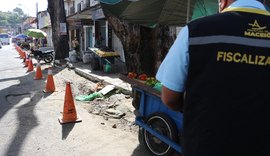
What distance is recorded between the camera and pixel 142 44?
742 cm

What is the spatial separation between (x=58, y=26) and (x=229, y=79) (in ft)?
59.2

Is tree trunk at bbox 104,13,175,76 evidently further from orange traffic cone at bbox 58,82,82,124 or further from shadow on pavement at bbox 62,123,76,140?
shadow on pavement at bbox 62,123,76,140

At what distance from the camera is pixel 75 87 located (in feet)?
36.2

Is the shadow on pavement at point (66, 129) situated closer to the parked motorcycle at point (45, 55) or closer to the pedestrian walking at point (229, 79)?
the pedestrian walking at point (229, 79)

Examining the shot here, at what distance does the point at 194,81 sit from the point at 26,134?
4.65 meters

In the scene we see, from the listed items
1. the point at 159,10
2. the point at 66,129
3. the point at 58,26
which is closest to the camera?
the point at 159,10

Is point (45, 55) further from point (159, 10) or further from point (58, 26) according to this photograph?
point (159, 10)

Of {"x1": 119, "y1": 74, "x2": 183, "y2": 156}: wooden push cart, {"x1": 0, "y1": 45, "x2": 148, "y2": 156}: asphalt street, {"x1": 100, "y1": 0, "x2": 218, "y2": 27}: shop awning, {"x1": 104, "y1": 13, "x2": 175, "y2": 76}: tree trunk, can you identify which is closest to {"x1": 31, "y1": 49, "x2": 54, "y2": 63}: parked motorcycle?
{"x1": 0, "y1": 45, "x2": 148, "y2": 156}: asphalt street

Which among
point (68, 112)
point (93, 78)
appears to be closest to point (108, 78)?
point (93, 78)

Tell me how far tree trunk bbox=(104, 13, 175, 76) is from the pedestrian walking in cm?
569

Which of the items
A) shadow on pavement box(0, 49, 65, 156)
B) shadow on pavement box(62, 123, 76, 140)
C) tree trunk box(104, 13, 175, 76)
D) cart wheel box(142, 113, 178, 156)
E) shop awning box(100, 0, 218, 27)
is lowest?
shadow on pavement box(0, 49, 65, 156)

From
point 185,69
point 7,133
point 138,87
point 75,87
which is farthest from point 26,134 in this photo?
point 75,87

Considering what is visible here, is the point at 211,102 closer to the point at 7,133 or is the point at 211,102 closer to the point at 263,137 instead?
the point at 263,137

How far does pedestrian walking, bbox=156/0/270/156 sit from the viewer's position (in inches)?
62.9
